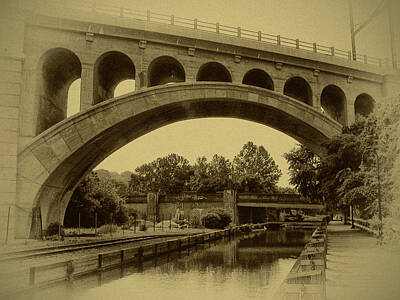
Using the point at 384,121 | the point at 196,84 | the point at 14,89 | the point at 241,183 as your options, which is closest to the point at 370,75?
the point at 196,84

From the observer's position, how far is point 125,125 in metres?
21.4

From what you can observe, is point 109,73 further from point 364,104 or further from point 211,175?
point 211,175

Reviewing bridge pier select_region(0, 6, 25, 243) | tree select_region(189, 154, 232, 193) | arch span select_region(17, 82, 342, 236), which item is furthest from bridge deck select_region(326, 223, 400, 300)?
tree select_region(189, 154, 232, 193)

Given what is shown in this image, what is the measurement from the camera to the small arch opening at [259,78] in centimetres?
2295

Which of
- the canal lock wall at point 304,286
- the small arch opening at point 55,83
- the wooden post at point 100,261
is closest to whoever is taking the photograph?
the canal lock wall at point 304,286

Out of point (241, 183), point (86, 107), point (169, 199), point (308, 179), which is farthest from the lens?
point (241, 183)

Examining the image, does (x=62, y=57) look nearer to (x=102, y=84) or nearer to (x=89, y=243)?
(x=102, y=84)

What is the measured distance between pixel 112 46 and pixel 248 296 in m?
13.7

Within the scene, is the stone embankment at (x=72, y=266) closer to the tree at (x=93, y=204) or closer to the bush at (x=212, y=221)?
the tree at (x=93, y=204)

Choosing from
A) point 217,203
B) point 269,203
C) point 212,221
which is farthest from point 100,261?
point 269,203

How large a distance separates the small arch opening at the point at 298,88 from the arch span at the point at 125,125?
192 cm

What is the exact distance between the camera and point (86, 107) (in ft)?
64.1

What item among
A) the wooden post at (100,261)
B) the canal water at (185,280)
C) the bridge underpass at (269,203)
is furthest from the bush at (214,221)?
the wooden post at (100,261)

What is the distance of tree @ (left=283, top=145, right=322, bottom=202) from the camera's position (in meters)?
31.4
